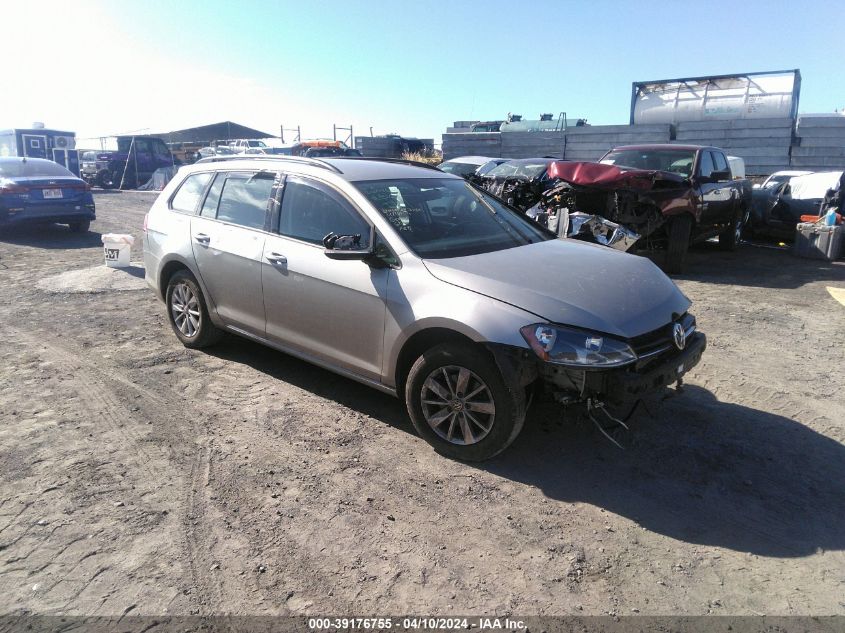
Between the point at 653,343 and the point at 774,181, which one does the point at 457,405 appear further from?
the point at 774,181

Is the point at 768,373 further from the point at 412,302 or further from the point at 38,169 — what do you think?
the point at 38,169

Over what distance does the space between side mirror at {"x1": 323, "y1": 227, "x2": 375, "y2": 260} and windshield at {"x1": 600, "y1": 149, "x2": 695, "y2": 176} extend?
284 inches

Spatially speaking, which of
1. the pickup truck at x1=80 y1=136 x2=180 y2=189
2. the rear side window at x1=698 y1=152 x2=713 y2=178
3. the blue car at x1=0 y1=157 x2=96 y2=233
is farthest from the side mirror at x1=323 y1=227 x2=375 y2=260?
the pickup truck at x1=80 y1=136 x2=180 y2=189

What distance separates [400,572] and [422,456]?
1.09 meters

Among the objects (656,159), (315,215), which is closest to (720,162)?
(656,159)

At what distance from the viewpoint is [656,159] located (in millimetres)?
10047

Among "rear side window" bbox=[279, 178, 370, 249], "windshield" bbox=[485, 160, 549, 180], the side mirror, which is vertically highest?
"windshield" bbox=[485, 160, 549, 180]

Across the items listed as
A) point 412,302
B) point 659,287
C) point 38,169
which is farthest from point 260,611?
point 38,169

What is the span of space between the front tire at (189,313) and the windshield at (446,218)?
203 cm

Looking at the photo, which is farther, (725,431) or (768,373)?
(768,373)

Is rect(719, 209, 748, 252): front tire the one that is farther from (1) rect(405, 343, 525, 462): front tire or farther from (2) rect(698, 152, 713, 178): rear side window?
(1) rect(405, 343, 525, 462): front tire

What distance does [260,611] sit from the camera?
255 cm

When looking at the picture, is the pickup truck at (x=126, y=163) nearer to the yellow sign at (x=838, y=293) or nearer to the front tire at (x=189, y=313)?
the front tire at (x=189, y=313)

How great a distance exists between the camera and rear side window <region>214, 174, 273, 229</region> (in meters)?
4.87
